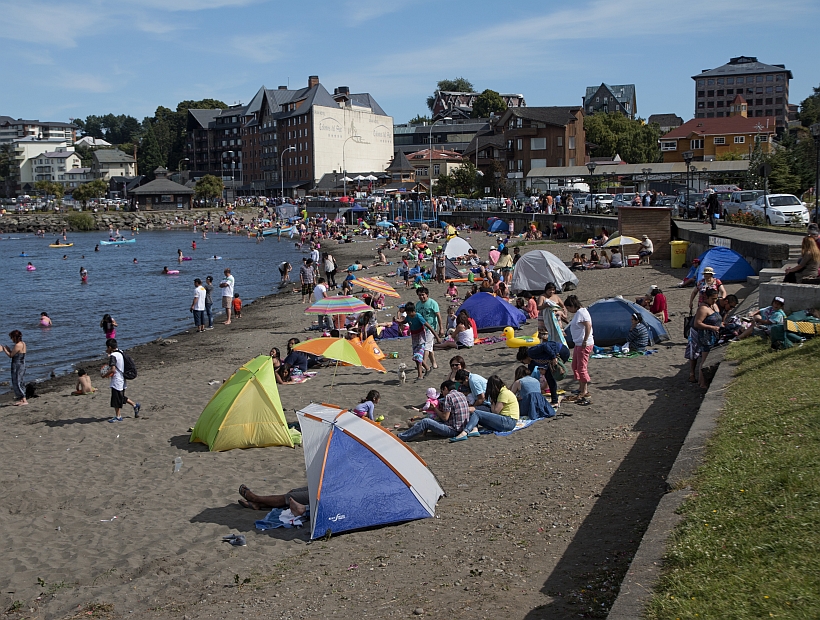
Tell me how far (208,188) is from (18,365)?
11328cm

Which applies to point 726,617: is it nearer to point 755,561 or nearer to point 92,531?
point 755,561

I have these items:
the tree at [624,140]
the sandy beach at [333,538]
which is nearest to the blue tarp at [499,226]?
the tree at [624,140]

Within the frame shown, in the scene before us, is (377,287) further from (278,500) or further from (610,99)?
(610,99)

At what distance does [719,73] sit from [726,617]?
142 m

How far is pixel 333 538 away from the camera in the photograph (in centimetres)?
838

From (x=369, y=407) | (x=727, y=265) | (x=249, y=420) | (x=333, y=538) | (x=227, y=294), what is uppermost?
(x=727, y=265)

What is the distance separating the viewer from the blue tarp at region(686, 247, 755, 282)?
69.1 ft

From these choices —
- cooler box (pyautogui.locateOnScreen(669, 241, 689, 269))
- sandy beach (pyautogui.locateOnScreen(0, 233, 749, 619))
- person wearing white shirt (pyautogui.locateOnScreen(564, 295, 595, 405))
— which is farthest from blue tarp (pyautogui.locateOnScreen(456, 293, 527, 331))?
cooler box (pyautogui.locateOnScreen(669, 241, 689, 269))

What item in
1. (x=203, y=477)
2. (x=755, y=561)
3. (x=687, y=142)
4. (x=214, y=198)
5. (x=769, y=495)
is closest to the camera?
(x=755, y=561)

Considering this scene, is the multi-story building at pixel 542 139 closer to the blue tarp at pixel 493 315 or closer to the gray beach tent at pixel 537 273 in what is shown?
the gray beach tent at pixel 537 273

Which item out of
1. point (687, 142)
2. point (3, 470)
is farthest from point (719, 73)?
point (3, 470)

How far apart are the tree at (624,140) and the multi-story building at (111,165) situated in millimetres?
103988

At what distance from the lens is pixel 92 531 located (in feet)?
29.9

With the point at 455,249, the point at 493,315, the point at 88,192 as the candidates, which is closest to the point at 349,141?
the point at 88,192
